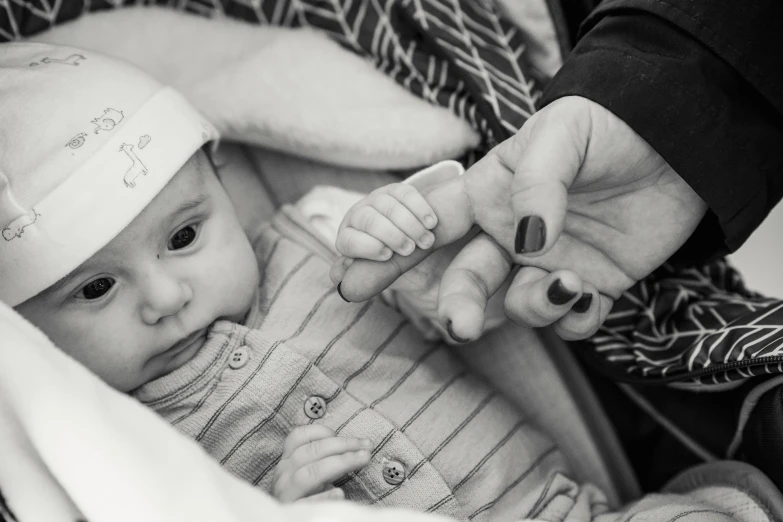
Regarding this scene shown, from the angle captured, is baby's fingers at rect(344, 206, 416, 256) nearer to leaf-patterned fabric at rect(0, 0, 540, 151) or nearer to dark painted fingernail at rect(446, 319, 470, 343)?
dark painted fingernail at rect(446, 319, 470, 343)

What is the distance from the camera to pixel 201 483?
1.47ft

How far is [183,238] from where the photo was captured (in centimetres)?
72

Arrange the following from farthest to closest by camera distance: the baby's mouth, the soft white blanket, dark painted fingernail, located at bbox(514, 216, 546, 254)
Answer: the soft white blanket
the baby's mouth
dark painted fingernail, located at bbox(514, 216, 546, 254)

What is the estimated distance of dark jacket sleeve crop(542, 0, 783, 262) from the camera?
627 millimetres

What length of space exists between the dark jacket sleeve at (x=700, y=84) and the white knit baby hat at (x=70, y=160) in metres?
0.40

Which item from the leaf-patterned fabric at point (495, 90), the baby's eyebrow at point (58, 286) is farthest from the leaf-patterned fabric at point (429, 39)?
→ the baby's eyebrow at point (58, 286)

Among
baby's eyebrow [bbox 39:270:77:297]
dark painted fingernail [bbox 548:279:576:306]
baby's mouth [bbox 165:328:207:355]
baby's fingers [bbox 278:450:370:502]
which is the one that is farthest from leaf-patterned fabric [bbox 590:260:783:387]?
baby's eyebrow [bbox 39:270:77:297]

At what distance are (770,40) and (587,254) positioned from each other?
26 centimetres

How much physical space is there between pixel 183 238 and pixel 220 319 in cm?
10

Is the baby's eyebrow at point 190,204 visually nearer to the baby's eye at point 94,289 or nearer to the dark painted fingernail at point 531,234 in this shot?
the baby's eye at point 94,289

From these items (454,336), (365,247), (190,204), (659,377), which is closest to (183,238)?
(190,204)

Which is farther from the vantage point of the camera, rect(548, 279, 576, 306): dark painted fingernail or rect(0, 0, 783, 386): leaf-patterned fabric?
rect(0, 0, 783, 386): leaf-patterned fabric

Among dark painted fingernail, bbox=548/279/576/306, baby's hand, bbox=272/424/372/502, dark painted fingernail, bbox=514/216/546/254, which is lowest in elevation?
baby's hand, bbox=272/424/372/502

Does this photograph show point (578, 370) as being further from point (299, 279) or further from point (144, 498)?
point (144, 498)
